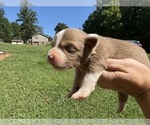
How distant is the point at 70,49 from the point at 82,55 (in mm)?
51

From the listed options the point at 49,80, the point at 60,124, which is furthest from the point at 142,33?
the point at 60,124

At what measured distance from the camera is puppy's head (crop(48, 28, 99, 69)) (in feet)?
3.17

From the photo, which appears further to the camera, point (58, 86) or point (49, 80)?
point (49, 80)

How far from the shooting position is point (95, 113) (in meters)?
4.06

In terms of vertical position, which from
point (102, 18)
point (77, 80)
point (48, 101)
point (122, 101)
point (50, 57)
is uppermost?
point (102, 18)

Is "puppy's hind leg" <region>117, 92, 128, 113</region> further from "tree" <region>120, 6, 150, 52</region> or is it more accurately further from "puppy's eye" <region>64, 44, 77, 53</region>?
"tree" <region>120, 6, 150, 52</region>

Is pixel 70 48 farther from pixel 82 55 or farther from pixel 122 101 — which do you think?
pixel 122 101

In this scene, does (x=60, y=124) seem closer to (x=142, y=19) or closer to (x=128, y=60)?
(x=128, y=60)

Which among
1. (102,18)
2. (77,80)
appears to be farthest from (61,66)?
(102,18)

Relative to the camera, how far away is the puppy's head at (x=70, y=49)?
0.96 meters

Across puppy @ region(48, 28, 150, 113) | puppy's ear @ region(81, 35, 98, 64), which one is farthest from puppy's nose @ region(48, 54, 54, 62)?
puppy's ear @ region(81, 35, 98, 64)

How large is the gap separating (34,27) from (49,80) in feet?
39.6

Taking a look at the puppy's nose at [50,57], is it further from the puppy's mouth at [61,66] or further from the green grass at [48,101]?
the green grass at [48,101]

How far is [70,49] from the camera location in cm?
99
